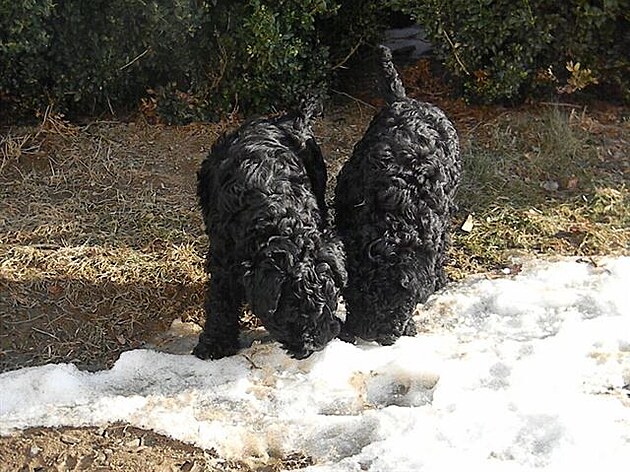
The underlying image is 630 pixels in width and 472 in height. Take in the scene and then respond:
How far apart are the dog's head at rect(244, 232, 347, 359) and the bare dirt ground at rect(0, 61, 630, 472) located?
496mm

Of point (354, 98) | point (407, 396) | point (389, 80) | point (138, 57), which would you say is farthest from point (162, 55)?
point (407, 396)

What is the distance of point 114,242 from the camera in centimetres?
461

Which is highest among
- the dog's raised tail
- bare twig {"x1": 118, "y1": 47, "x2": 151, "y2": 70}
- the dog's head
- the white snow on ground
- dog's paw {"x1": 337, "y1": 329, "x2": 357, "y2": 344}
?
the dog's raised tail

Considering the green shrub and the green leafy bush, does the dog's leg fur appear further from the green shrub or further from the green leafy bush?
the green shrub

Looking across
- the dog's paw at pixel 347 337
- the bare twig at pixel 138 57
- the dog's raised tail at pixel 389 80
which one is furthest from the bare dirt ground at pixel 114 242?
the dog's raised tail at pixel 389 80

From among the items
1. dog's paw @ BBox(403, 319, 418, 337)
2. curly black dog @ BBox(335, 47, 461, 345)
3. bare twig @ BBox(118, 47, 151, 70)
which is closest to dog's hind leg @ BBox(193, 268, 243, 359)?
curly black dog @ BBox(335, 47, 461, 345)

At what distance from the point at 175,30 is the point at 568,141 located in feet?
8.60

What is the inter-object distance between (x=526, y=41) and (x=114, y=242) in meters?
2.95

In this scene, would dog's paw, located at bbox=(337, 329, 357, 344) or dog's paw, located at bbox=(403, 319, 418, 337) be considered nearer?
dog's paw, located at bbox=(337, 329, 357, 344)

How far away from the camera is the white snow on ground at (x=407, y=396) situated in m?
3.28

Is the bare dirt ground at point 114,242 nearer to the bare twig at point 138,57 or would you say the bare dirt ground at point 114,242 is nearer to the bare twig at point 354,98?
the bare twig at point 354,98

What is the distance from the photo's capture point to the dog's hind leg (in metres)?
3.66

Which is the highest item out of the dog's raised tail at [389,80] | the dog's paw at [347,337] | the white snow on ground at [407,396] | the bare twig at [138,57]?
the dog's raised tail at [389,80]

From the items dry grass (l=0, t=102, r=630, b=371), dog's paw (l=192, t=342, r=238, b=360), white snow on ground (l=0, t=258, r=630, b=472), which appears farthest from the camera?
dry grass (l=0, t=102, r=630, b=371)
